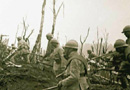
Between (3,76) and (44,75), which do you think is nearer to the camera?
(3,76)

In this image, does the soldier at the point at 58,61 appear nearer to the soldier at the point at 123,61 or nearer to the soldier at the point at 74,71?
the soldier at the point at 123,61

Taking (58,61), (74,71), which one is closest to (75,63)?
(74,71)

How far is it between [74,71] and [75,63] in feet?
0.51

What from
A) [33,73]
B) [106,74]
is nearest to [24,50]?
[33,73]

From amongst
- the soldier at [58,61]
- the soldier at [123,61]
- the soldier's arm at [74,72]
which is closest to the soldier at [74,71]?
the soldier's arm at [74,72]

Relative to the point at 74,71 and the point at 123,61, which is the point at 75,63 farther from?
the point at 123,61

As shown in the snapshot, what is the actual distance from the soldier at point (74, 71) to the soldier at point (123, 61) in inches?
96.7

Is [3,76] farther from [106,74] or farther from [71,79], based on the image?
[106,74]

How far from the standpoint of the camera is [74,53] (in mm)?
3736

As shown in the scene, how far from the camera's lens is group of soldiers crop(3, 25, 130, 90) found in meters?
3.54

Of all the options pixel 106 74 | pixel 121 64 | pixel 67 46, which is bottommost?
pixel 106 74

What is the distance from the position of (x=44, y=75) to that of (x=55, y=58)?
138 cm

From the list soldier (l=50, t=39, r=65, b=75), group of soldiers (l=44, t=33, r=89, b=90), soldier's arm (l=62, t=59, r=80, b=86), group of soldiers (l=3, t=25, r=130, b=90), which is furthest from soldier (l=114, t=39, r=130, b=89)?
soldier's arm (l=62, t=59, r=80, b=86)

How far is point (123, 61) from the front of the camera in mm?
5816
